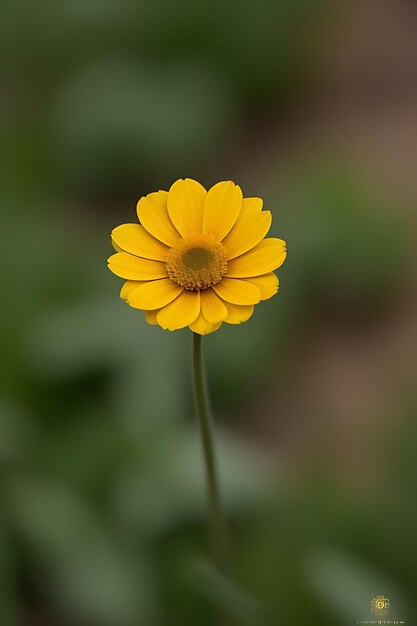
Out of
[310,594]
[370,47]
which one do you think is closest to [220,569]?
[310,594]

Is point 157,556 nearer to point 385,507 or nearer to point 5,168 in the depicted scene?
point 385,507

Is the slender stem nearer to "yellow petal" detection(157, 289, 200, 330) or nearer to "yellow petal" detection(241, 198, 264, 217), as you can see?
"yellow petal" detection(157, 289, 200, 330)

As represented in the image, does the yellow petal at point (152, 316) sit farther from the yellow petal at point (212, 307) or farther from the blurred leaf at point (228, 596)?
the blurred leaf at point (228, 596)

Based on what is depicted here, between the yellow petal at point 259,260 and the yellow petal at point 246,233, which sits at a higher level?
the yellow petal at point 246,233

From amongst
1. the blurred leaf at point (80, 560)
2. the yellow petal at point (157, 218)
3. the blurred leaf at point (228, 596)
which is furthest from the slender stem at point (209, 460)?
the blurred leaf at point (80, 560)

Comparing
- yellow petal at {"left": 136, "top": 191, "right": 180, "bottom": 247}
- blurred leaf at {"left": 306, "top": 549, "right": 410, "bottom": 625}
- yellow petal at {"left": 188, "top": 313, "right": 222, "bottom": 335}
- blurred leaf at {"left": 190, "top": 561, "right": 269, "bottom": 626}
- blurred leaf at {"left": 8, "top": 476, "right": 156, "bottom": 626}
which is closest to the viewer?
yellow petal at {"left": 188, "top": 313, "right": 222, "bottom": 335}

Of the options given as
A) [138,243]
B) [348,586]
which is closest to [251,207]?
[138,243]

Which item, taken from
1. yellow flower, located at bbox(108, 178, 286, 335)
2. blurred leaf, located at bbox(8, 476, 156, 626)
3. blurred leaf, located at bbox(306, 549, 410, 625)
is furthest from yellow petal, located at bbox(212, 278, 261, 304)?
blurred leaf, located at bbox(8, 476, 156, 626)
